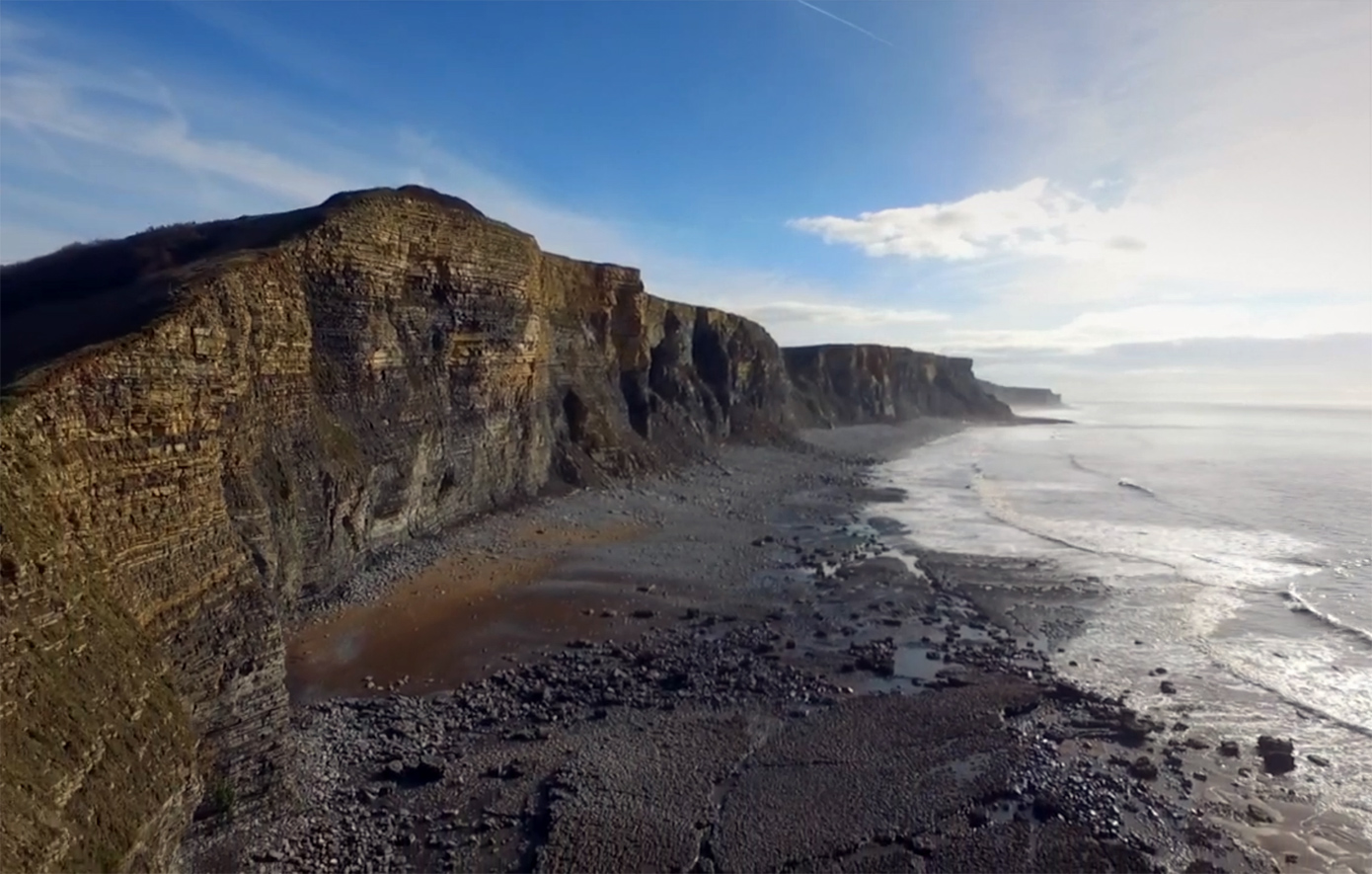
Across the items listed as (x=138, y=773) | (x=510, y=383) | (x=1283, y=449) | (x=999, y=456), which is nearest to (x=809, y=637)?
(x=138, y=773)

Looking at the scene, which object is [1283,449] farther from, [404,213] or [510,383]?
[404,213]

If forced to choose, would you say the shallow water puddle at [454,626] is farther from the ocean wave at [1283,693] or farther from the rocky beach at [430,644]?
the ocean wave at [1283,693]

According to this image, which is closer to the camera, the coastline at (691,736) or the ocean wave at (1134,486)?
the coastline at (691,736)

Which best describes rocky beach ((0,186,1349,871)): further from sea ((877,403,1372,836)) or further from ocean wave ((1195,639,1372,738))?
ocean wave ((1195,639,1372,738))

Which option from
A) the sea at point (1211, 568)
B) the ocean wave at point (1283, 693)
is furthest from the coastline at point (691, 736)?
the ocean wave at point (1283, 693)

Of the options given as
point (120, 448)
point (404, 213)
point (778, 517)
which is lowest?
point (778, 517)

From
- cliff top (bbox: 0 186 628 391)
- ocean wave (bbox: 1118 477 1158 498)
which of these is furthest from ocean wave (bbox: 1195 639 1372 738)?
ocean wave (bbox: 1118 477 1158 498)
